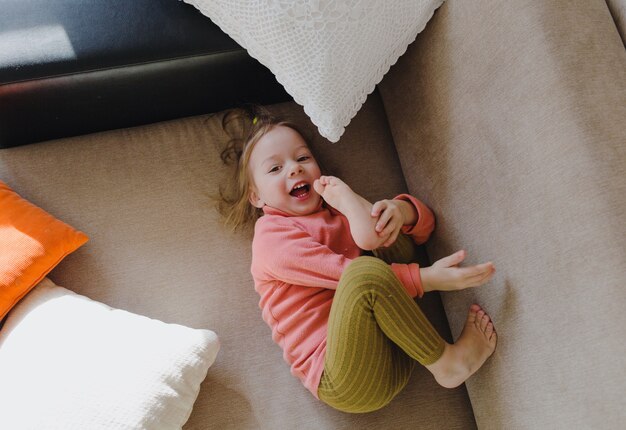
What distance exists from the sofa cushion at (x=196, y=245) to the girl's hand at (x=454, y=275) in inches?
7.3

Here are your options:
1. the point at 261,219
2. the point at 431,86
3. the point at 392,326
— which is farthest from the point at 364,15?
the point at 392,326

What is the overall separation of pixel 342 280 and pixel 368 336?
0.41 ft

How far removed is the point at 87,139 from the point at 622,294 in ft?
4.15

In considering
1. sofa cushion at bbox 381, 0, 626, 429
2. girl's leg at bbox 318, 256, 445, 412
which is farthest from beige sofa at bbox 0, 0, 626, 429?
girl's leg at bbox 318, 256, 445, 412

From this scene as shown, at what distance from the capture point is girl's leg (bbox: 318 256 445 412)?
3.39 ft

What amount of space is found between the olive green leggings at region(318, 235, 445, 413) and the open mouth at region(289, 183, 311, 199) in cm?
27

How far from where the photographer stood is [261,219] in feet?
4.09

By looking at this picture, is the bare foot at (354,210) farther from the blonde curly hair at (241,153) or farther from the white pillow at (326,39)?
the blonde curly hair at (241,153)

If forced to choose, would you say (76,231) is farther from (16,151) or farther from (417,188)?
(417,188)

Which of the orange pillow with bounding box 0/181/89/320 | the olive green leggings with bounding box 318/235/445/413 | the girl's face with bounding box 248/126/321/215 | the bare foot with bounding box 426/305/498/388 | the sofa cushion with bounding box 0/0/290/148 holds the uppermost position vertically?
the sofa cushion with bounding box 0/0/290/148

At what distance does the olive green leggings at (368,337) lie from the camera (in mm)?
1034

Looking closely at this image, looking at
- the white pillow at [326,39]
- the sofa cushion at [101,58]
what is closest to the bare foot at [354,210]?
Result: the white pillow at [326,39]

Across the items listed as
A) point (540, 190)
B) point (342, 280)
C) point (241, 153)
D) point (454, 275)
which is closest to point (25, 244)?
point (241, 153)

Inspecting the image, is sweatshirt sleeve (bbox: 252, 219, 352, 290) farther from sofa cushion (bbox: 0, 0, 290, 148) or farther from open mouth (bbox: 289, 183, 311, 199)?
sofa cushion (bbox: 0, 0, 290, 148)
